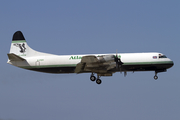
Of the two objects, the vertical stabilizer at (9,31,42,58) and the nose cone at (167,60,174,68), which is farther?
the vertical stabilizer at (9,31,42,58)

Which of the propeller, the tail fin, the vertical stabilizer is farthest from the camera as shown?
the tail fin

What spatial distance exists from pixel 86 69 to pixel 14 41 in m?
12.8

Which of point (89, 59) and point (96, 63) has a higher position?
point (89, 59)

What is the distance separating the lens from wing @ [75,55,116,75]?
1540 inches

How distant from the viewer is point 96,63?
3978 cm

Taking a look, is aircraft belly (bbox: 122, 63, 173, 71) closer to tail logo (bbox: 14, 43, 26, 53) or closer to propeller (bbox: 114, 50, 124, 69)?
propeller (bbox: 114, 50, 124, 69)

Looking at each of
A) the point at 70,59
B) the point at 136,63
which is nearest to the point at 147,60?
the point at 136,63

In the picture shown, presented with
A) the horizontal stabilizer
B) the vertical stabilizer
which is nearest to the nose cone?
the vertical stabilizer

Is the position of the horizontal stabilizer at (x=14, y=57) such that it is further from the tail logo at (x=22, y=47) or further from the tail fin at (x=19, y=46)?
the tail logo at (x=22, y=47)

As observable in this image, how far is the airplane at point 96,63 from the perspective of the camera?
1569 inches

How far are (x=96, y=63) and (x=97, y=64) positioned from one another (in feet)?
0.81

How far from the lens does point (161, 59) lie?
135ft

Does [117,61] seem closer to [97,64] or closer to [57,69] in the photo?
[97,64]

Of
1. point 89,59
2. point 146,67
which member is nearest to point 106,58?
point 89,59
